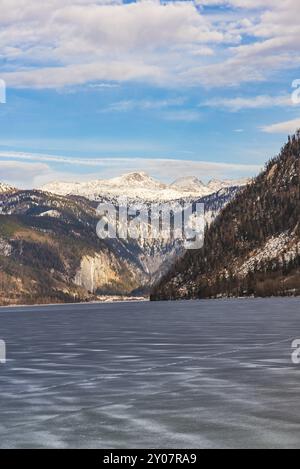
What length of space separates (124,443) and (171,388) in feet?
60.7

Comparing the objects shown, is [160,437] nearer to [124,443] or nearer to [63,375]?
[124,443]

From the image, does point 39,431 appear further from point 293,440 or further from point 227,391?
point 227,391

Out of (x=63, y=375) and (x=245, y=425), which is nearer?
(x=245, y=425)

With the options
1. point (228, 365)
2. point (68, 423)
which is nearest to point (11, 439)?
point (68, 423)

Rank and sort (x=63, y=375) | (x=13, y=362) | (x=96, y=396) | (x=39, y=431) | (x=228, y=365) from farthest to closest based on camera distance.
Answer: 1. (x=13, y=362)
2. (x=228, y=365)
3. (x=63, y=375)
4. (x=96, y=396)
5. (x=39, y=431)

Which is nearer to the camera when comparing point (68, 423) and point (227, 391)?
point (68, 423)

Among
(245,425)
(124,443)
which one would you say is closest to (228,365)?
(245,425)

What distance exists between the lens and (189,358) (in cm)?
7231

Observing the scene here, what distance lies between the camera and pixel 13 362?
71.9 meters
